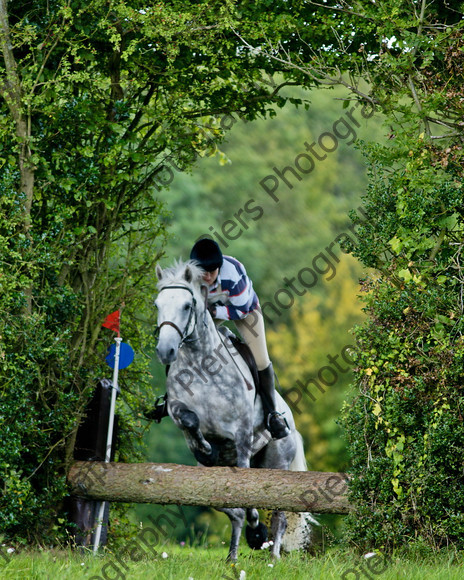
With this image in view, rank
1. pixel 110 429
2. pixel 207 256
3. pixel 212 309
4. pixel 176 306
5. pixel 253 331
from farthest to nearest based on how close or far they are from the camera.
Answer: pixel 110 429 → pixel 253 331 → pixel 212 309 → pixel 207 256 → pixel 176 306

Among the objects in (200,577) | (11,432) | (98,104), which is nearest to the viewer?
(200,577)

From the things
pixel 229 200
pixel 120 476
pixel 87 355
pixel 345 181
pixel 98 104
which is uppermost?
pixel 345 181

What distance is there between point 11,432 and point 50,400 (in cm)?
67

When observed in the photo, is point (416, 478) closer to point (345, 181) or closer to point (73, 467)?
point (73, 467)

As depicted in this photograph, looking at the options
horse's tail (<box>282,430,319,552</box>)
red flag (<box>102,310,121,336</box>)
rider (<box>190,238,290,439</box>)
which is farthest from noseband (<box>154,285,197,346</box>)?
horse's tail (<box>282,430,319,552</box>)

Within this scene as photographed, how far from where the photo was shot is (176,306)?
18.9 ft

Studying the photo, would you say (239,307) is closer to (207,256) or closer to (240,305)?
(240,305)

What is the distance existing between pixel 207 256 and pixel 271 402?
1586 mm

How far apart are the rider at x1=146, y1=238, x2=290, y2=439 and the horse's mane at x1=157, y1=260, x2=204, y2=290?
4.9 inches

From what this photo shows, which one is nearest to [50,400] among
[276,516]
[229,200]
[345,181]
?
[276,516]

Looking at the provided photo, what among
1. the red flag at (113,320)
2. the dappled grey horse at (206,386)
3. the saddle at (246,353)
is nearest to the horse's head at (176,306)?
A: the dappled grey horse at (206,386)

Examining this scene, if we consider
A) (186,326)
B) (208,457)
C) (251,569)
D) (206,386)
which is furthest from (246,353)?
(251,569)

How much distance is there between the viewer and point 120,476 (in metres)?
6.50

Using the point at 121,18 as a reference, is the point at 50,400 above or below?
below
